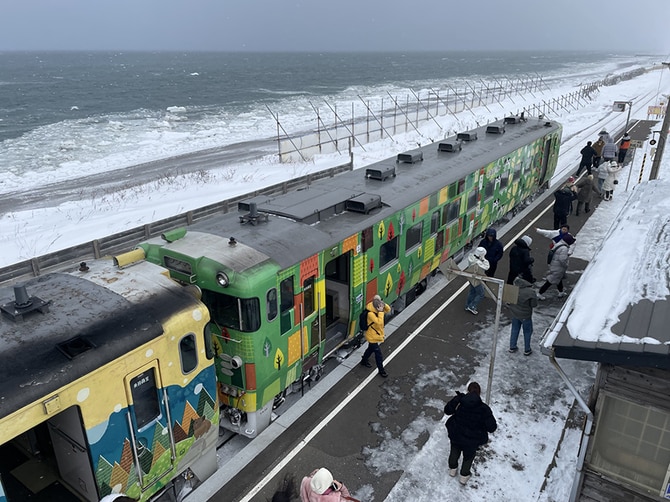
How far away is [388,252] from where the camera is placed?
1143cm

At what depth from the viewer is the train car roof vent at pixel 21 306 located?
6.05 meters

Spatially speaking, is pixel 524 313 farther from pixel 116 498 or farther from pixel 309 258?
pixel 116 498

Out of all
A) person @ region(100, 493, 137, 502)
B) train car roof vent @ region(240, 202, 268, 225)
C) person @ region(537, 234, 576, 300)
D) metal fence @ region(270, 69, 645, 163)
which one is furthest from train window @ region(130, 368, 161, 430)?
metal fence @ region(270, 69, 645, 163)

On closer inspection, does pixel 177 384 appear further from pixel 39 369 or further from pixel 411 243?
pixel 411 243

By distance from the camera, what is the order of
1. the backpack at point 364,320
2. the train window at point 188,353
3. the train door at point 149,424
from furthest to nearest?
the backpack at point 364,320 < the train window at point 188,353 < the train door at point 149,424

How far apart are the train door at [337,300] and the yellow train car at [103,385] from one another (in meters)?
3.46

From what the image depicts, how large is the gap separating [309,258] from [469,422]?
3.62 meters

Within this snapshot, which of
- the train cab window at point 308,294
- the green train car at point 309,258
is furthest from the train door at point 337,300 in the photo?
the train cab window at point 308,294

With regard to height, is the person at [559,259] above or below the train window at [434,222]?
below

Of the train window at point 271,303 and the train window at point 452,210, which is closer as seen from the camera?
the train window at point 271,303

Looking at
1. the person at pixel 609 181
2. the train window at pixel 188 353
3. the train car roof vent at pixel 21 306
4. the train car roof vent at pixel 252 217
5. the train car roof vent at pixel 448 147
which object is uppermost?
the train car roof vent at pixel 21 306

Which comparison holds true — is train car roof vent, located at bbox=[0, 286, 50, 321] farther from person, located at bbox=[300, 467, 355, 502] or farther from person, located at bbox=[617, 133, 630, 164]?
person, located at bbox=[617, 133, 630, 164]

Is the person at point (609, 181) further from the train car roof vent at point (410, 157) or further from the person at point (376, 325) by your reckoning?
the person at point (376, 325)

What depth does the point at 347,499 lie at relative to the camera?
5562 millimetres
